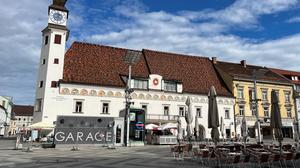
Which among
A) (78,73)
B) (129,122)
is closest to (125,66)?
(78,73)

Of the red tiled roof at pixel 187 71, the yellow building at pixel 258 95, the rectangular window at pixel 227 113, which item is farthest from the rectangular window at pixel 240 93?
the rectangular window at pixel 227 113

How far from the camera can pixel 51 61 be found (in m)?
36.0

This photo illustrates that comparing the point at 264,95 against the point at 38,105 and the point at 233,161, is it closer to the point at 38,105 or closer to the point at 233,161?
the point at 38,105

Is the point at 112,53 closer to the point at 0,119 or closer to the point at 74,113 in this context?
the point at 74,113

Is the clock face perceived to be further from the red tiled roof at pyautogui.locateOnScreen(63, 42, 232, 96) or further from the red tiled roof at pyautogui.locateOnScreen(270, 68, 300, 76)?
the red tiled roof at pyautogui.locateOnScreen(270, 68, 300, 76)

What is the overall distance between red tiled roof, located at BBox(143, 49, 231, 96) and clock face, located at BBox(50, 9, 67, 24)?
534 inches

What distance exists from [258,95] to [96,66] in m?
27.0

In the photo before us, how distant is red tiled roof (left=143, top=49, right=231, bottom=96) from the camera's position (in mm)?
43031

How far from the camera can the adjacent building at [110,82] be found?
35.3 m

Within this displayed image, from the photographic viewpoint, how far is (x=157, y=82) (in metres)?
40.8

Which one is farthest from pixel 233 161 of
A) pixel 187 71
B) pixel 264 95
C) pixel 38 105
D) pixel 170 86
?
pixel 264 95

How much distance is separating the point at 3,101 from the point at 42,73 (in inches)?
2112

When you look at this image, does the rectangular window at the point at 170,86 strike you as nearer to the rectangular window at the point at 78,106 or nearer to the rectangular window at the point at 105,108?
the rectangular window at the point at 105,108

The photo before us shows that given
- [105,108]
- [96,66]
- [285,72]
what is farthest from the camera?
[285,72]
